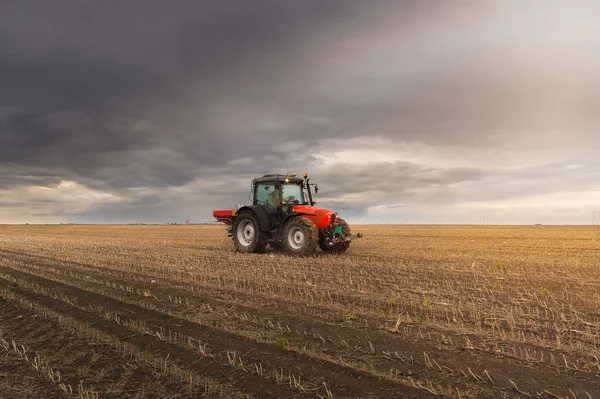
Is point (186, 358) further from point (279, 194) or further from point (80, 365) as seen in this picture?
point (279, 194)

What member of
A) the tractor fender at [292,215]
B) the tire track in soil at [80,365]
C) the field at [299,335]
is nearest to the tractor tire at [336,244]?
the tractor fender at [292,215]

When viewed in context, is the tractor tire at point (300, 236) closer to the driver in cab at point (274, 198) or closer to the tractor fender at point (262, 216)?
the tractor fender at point (262, 216)

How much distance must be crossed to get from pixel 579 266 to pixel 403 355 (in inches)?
408

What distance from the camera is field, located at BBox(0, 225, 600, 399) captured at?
405 centimetres

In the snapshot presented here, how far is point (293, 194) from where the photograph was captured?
547 inches

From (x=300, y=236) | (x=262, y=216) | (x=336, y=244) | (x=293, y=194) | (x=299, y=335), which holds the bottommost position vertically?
(x=299, y=335)

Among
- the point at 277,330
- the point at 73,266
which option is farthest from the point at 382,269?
the point at 73,266

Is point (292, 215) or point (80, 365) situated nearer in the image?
point (80, 365)

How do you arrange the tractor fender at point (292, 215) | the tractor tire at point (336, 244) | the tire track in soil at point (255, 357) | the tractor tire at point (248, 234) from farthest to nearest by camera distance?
the tractor tire at point (336, 244)
the tractor tire at point (248, 234)
the tractor fender at point (292, 215)
the tire track in soil at point (255, 357)

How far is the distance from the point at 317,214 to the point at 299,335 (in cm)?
790

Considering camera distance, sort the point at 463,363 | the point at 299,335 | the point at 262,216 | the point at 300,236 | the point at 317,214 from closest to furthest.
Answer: the point at 463,363 → the point at 299,335 → the point at 300,236 → the point at 317,214 → the point at 262,216

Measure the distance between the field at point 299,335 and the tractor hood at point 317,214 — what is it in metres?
3.01

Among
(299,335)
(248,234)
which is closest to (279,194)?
(248,234)

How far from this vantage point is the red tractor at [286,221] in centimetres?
1306
